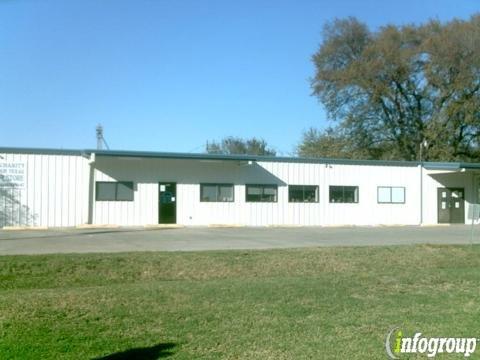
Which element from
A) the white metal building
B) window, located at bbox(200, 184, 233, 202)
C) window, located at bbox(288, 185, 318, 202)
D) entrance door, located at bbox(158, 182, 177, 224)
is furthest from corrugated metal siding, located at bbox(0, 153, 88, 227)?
window, located at bbox(288, 185, 318, 202)

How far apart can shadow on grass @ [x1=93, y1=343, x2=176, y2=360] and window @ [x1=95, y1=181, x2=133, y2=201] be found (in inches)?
928

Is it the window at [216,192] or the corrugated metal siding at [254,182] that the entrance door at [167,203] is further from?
the window at [216,192]

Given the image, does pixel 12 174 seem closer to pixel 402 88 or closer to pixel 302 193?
pixel 302 193

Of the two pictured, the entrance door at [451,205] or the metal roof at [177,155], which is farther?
the entrance door at [451,205]

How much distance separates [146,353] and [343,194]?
28377mm

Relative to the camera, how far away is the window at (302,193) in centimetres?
3266

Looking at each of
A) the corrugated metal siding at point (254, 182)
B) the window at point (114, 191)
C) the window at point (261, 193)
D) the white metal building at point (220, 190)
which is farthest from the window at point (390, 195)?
the window at point (114, 191)

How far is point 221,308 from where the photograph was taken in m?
8.33

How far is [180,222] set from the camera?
30750mm

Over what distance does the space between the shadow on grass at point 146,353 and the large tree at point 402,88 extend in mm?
44098

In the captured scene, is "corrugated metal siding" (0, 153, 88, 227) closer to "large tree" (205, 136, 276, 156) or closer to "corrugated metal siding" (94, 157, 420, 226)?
"corrugated metal siding" (94, 157, 420, 226)

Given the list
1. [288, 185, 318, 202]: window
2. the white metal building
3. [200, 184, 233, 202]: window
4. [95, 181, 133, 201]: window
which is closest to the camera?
the white metal building

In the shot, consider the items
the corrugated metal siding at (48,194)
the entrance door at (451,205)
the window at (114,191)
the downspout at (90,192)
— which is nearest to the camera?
the corrugated metal siding at (48,194)

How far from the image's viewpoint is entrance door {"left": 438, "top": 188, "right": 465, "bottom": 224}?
36188 mm
